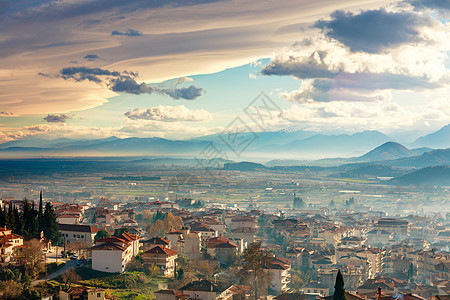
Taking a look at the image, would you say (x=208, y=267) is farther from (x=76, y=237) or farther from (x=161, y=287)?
(x=76, y=237)

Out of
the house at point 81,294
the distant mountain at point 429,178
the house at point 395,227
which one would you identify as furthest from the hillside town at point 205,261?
the distant mountain at point 429,178

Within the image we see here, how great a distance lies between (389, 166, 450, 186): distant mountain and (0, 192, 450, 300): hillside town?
108 meters

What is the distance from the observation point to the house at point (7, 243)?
28464mm

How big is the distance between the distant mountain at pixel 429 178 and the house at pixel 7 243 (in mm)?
140990

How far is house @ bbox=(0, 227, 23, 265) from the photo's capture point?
93.4 ft

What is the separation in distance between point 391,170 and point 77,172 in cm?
10951

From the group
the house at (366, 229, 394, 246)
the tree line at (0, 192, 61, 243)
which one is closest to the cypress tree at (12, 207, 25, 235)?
the tree line at (0, 192, 61, 243)

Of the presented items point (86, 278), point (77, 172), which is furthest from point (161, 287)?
point (77, 172)

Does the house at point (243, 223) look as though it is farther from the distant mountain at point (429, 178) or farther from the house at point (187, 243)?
the distant mountain at point (429, 178)

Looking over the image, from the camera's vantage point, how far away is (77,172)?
184375 mm

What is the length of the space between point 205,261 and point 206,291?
8.90 m

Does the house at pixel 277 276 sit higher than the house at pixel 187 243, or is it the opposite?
the house at pixel 187 243

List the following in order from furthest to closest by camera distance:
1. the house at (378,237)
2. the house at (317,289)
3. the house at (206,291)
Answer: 1. the house at (378,237)
2. the house at (317,289)
3. the house at (206,291)

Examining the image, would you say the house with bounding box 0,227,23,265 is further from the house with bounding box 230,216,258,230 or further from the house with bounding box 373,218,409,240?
the house with bounding box 373,218,409,240
